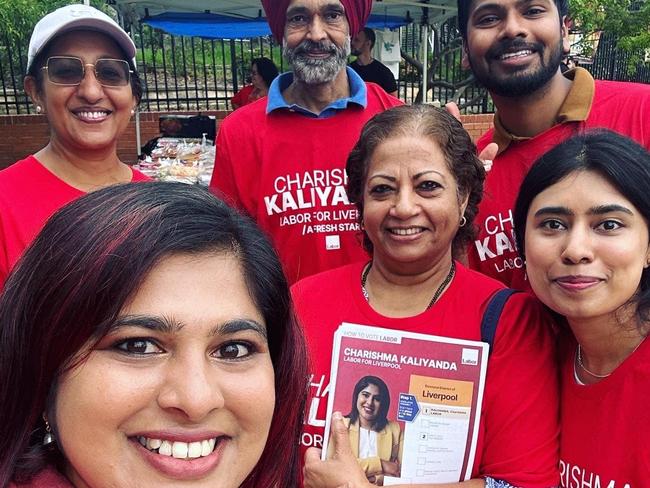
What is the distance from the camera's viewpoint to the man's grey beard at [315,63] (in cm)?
304

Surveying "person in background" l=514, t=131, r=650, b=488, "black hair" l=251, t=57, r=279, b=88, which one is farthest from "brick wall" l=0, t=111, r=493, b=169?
"person in background" l=514, t=131, r=650, b=488

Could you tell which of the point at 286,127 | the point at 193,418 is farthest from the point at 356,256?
the point at 193,418

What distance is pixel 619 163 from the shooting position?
178 centimetres

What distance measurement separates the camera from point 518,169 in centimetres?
260

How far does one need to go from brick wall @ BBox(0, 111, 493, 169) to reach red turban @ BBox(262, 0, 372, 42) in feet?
26.8

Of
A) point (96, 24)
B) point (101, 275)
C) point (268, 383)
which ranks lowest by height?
point (268, 383)

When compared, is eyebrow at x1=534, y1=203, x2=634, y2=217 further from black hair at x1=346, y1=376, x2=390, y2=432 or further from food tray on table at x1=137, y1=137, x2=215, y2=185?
food tray on table at x1=137, y1=137, x2=215, y2=185

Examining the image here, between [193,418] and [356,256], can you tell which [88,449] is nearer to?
[193,418]

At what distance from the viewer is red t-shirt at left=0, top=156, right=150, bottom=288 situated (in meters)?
2.30

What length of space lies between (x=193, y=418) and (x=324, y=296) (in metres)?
0.99

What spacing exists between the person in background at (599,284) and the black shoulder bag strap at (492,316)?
0.13 m

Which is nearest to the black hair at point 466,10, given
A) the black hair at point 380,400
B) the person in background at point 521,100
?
the person in background at point 521,100

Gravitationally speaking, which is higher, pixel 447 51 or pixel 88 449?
pixel 447 51

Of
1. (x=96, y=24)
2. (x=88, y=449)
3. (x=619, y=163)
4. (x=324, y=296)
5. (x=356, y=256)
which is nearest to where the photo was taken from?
(x=88, y=449)
